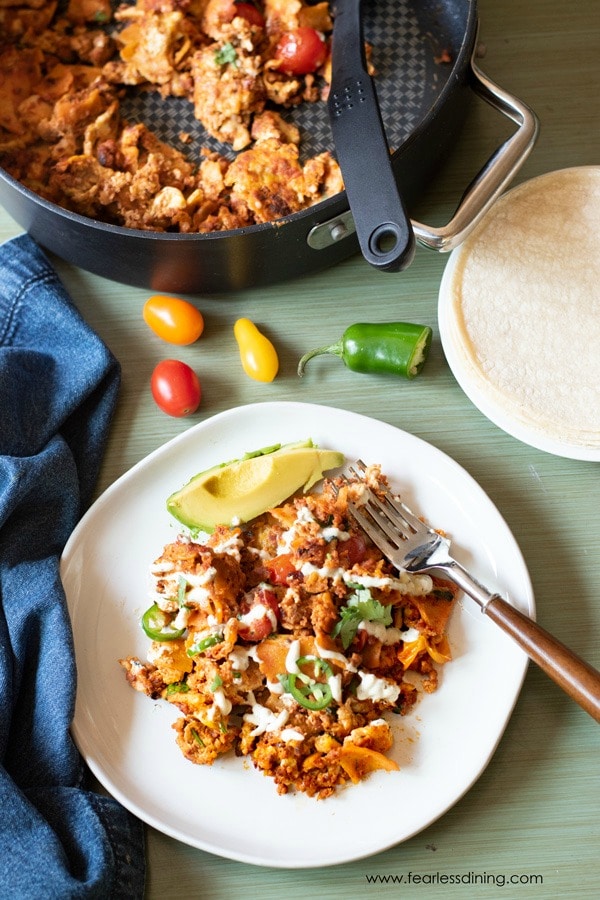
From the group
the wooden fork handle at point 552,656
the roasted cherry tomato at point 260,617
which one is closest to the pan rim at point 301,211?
the roasted cherry tomato at point 260,617

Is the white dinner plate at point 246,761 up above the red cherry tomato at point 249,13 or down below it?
below

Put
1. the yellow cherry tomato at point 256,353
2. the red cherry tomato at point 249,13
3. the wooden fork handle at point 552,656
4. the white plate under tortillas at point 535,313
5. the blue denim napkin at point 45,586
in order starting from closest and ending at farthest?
the wooden fork handle at point 552,656 < the blue denim napkin at point 45,586 < the white plate under tortillas at point 535,313 < the yellow cherry tomato at point 256,353 < the red cherry tomato at point 249,13

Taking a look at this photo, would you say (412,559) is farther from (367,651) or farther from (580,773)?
(580,773)

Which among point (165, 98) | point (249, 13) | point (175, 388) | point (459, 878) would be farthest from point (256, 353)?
point (459, 878)

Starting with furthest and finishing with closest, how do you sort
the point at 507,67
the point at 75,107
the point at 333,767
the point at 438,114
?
1. the point at 507,67
2. the point at 75,107
3. the point at 438,114
4. the point at 333,767

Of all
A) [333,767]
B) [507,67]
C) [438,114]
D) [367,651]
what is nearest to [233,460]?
[367,651]

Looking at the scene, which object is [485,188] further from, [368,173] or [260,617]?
[260,617]

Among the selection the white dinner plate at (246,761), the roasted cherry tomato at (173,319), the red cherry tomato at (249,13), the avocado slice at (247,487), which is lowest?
the white dinner plate at (246,761)

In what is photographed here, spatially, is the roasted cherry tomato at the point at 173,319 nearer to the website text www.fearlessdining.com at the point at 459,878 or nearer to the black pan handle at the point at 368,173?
the black pan handle at the point at 368,173
